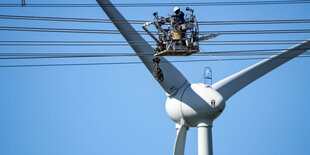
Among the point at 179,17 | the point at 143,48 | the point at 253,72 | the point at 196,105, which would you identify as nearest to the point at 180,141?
the point at 196,105

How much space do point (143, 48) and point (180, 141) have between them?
5600mm

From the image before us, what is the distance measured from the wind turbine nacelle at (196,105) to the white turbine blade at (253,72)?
1064mm

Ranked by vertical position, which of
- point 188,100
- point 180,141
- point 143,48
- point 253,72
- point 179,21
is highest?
point 253,72

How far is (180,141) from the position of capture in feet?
133

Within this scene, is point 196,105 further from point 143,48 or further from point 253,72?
point 253,72

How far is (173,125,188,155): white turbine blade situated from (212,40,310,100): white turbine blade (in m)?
2.95

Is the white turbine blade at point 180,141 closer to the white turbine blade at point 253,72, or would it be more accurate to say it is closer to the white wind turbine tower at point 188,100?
the white wind turbine tower at point 188,100

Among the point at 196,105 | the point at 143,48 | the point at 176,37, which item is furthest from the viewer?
the point at 196,105

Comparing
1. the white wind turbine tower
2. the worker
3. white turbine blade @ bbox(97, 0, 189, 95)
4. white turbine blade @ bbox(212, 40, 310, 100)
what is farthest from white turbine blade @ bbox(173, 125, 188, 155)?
the worker

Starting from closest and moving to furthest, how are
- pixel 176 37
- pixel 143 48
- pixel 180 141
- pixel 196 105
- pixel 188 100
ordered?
pixel 176 37
pixel 143 48
pixel 196 105
pixel 188 100
pixel 180 141

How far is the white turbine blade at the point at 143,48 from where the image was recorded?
38.3 m

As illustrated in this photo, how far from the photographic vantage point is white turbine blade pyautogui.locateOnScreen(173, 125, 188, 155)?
40.4 metres

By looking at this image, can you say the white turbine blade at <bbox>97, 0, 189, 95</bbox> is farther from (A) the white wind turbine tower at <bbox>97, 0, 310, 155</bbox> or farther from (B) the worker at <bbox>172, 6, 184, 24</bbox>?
(B) the worker at <bbox>172, 6, 184, 24</bbox>

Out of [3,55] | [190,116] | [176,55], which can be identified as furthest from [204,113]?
[3,55]
